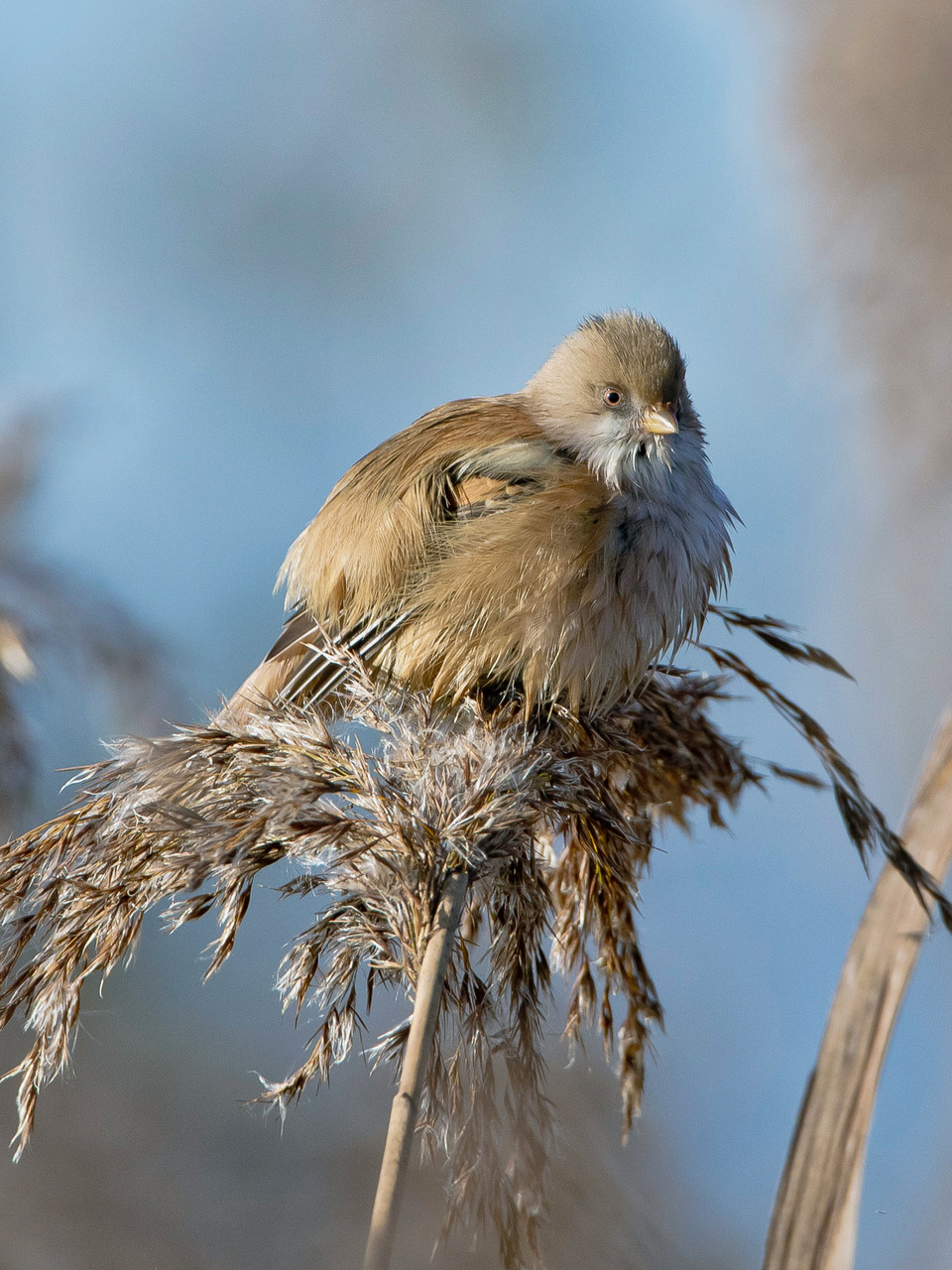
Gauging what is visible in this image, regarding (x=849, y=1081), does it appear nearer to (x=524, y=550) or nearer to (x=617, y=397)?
(x=524, y=550)

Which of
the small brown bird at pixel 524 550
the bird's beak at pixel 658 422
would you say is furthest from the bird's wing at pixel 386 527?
the bird's beak at pixel 658 422

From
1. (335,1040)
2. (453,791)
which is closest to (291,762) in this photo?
(453,791)

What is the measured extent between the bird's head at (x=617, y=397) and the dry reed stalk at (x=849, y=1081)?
0.63 m

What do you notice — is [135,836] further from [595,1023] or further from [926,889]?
[926,889]

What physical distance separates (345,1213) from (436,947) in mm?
1327

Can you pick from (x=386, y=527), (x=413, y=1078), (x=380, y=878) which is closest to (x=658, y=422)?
(x=386, y=527)

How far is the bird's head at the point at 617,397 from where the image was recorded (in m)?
1.52

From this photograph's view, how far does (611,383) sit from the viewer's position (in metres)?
1.60

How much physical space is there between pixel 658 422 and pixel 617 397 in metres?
0.10

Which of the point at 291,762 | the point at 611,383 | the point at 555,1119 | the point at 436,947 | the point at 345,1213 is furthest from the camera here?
the point at 345,1213

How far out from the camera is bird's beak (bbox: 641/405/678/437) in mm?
1519

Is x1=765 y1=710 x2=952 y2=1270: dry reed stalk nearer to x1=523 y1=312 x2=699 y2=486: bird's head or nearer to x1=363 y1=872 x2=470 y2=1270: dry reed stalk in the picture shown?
x1=363 y1=872 x2=470 y2=1270: dry reed stalk

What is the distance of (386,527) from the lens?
1436mm

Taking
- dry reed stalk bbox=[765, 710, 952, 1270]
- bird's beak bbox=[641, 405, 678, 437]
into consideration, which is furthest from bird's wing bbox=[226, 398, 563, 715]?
dry reed stalk bbox=[765, 710, 952, 1270]
